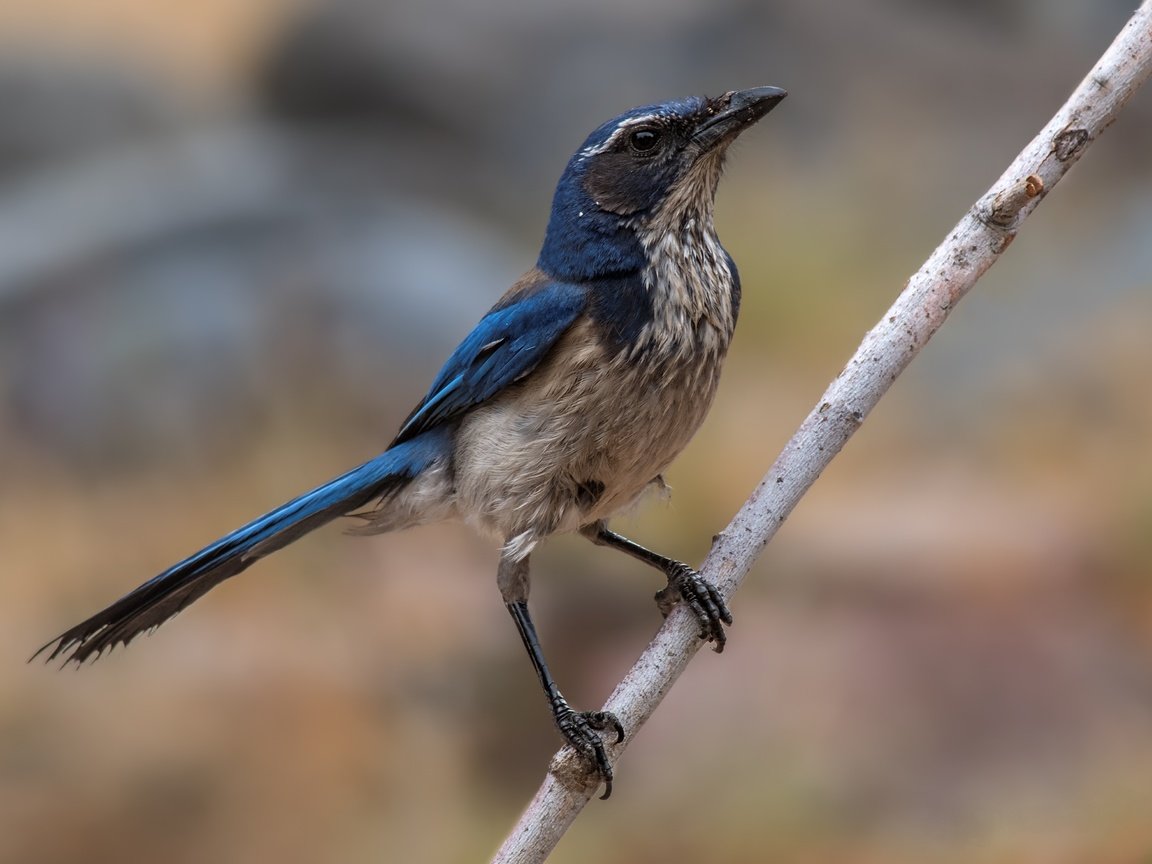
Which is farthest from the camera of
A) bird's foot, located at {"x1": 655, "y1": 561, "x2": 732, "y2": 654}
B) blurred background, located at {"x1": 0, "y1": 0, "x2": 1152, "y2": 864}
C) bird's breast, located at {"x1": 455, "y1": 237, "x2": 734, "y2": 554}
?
blurred background, located at {"x1": 0, "y1": 0, "x2": 1152, "y2": 864}

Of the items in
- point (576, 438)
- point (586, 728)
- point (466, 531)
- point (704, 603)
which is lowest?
point (466, 531)

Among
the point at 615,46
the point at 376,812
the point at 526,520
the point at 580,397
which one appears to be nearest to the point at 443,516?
Answer: the point at 526,520

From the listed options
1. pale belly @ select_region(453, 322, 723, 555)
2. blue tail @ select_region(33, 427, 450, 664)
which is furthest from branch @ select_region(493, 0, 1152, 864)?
blue tail @ select_region(33, 427, 450, 664)

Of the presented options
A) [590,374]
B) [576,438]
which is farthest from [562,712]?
[590,374]

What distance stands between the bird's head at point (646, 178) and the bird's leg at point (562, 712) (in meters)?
0.73

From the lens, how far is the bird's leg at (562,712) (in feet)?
8.89

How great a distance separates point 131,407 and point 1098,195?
4839mm

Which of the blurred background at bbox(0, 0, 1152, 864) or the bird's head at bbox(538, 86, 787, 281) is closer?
the bird's head at bbox(538, 86, 787, 281)

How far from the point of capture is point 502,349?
3.14m

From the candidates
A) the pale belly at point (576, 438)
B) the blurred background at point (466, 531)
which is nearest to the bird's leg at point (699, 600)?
the pale belly at point (576, 438)

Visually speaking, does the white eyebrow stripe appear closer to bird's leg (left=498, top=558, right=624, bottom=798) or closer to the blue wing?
the blue wing

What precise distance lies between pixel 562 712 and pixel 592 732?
5.5 inches

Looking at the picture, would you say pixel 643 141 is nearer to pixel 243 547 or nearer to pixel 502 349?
pixel 502 349

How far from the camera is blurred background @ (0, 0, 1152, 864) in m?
5.04
